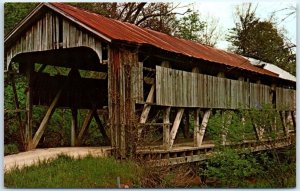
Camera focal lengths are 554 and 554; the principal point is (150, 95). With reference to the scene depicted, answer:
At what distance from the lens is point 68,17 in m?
12.6

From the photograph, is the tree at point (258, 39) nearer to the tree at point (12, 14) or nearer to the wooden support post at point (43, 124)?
the wooden support post at point (43, 124)

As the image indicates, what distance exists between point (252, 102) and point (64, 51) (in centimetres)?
652

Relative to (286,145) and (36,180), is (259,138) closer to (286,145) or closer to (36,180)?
(286,145)

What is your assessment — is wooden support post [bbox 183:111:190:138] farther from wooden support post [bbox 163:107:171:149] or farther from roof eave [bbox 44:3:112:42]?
roof eave [bbox 44:3:112:42]

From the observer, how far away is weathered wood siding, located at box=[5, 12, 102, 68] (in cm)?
1260

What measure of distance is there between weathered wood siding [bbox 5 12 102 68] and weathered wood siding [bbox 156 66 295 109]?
6.34 ft

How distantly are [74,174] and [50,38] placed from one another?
417 centimetres

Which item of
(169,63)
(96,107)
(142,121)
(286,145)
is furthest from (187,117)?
(286,145)

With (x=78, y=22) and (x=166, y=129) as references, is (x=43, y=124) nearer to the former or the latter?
(x=166, y=129)

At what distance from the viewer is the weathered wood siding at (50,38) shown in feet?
41.3

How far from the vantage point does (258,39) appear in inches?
812

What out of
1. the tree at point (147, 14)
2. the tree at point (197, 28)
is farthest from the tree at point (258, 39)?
the tree at point (147, 14)

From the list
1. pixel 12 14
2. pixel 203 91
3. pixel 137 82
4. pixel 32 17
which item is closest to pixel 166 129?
pixel 137 82

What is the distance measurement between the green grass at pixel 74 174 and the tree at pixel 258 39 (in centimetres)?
422
